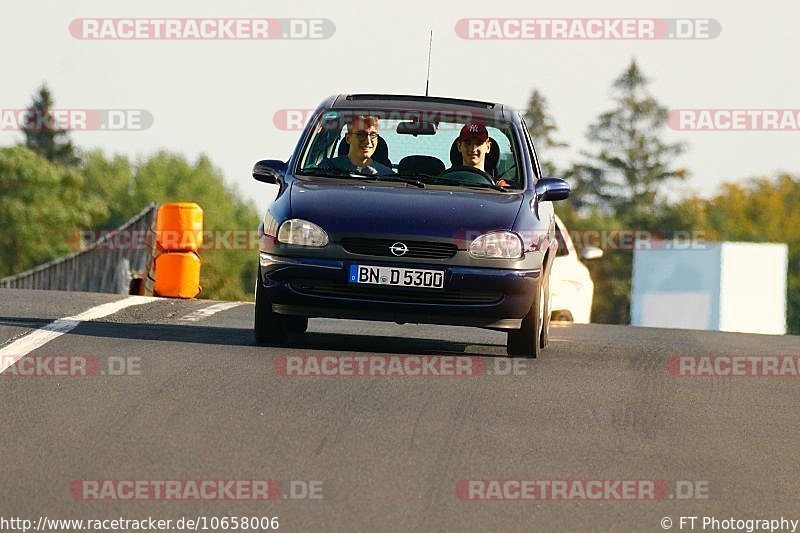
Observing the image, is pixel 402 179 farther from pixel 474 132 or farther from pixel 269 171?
pixel 269 171

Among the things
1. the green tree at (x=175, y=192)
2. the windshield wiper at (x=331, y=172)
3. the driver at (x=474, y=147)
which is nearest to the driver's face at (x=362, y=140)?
the windshield wiper at (x=331, y=172)

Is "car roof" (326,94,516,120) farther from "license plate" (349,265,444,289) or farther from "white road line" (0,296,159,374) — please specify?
"white road line" (0,296,159,374)

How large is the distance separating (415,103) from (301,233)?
2.10 meters

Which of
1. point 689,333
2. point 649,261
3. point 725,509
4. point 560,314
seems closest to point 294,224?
point 725,509

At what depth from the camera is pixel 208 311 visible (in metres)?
16.5

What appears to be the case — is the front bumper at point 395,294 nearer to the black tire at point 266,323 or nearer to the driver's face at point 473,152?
the black tire at point 266,323

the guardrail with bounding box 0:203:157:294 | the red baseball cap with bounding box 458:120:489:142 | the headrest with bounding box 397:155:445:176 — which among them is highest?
the red baseball cap with bounding box 458:120:489:142

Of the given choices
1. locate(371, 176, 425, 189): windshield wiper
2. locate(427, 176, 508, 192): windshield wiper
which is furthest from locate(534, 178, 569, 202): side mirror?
locate(371, 176, 425, 189): windshield wiper

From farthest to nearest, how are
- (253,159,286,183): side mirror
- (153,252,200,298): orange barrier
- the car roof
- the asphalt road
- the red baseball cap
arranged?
(153,252,200,298): orange barrier, the car roof, the red baseball cap, (253,159,286,183): side mirror, the asphalt road

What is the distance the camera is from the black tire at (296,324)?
13.1m

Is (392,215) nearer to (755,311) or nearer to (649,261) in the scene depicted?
(755,311)

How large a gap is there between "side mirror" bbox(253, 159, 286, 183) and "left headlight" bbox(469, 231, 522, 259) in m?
1.75

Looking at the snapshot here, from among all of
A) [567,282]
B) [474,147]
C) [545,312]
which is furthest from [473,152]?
[567,282]

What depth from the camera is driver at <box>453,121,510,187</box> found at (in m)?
13.1
